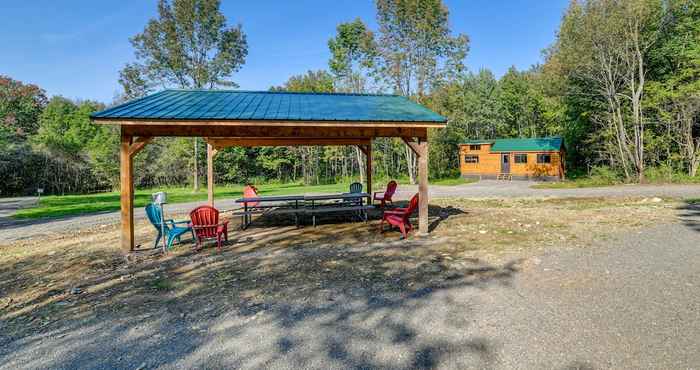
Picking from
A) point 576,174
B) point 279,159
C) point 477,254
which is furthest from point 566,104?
point 477,254

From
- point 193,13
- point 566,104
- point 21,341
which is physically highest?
point 193,13

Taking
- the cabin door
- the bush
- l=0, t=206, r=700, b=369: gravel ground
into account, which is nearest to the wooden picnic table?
l=0, t=206, r=700, b=369: gravel ground

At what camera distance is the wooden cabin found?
81.3 feet

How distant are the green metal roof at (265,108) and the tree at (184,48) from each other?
17475 mm

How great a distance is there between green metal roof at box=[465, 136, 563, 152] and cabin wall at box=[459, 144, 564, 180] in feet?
1.06

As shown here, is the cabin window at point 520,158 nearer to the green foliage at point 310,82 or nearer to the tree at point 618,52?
the tree at point 618,52

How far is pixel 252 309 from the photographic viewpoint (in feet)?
11.9

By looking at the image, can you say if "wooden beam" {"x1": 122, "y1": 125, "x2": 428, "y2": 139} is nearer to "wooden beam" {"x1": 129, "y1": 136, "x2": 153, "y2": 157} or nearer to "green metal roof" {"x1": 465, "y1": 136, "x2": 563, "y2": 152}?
"wooden beam" {"x1": 129, "y1": 136, "x2": 153, "y2": 157}

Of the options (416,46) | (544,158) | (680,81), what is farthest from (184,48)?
(680,81)

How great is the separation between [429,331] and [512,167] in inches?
1059

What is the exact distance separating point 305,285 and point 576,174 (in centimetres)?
3050

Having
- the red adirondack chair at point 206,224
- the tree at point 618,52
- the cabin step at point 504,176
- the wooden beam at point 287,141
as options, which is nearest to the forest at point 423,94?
the tree at point 618,52

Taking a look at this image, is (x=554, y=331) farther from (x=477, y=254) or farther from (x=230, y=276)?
(x=230, y=276)

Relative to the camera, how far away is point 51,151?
26.4m
